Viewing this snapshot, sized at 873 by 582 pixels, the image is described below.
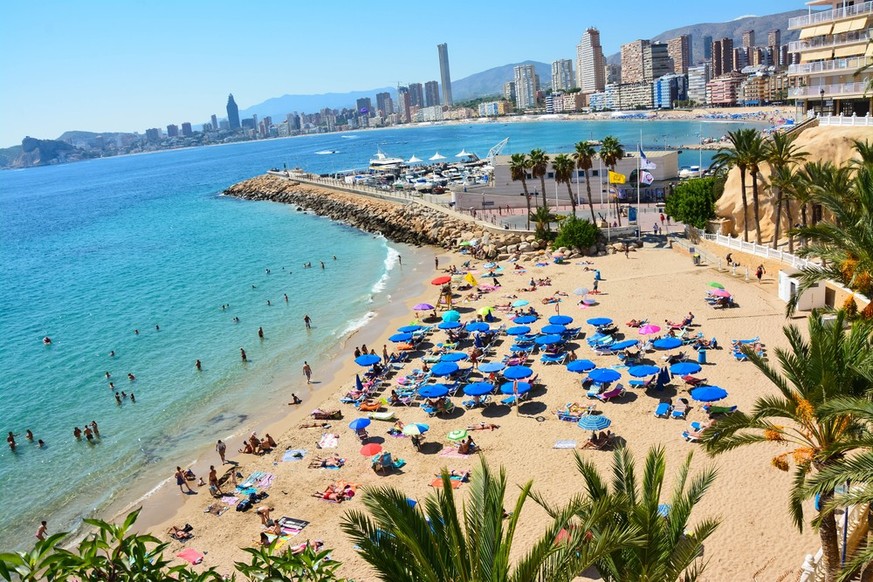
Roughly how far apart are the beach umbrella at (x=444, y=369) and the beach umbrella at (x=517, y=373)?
7.23 feet

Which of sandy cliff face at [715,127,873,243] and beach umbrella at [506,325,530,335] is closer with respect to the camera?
beach umbrella at [506,325,530,335]

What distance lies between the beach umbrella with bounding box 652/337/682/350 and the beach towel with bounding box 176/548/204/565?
16.8m

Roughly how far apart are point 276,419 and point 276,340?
10.0m

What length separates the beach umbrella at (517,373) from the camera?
867 inches

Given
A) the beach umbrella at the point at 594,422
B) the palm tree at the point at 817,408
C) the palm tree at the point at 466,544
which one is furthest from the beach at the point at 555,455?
the palm tree at the point at 466,544

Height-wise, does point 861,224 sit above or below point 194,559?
above

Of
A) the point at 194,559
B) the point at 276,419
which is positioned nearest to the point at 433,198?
the point at 276,419

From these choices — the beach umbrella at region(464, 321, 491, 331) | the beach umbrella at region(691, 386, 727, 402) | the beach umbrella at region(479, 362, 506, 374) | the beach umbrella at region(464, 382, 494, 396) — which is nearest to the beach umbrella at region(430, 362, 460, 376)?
the beach umbrella at region(479, 362, 506, 374)

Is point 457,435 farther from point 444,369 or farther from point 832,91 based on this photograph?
point 832,91

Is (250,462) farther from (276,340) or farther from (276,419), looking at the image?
(276,340)

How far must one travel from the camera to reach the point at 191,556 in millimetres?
16406

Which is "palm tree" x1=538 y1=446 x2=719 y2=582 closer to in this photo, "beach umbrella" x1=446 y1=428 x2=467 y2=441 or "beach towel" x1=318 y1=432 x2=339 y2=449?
"beach umbrella" x1=446 y1=428 x2=467 y2=441

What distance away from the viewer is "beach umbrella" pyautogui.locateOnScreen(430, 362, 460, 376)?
23.7m

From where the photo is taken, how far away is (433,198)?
211 feet
